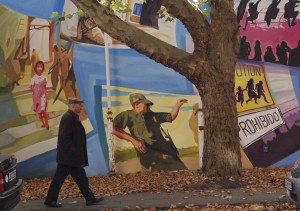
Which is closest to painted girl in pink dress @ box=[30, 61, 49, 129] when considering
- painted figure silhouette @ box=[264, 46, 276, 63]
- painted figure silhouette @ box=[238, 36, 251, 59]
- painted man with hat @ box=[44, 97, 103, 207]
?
painted man with hat @ box=[44, 97, 103, 207]

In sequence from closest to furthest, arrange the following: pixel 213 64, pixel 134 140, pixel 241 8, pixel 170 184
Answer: pixel 213 64
pixel 170 184
pixel 134 140
pixel 241 8

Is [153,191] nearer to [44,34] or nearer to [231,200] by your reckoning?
[231,200]

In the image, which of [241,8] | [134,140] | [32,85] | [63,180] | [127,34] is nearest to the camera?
[63,180]

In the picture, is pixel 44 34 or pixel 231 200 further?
pixel 44 34

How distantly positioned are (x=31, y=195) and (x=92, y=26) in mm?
4279

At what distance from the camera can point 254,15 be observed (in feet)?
→ 36.6

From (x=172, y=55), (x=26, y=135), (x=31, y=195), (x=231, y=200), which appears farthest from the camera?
(x=26, y=135)

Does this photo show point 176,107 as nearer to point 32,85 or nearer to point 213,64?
point 213,64

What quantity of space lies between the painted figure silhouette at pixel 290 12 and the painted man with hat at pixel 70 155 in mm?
6242

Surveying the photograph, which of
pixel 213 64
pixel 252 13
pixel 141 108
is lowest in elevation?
pixel 141 108

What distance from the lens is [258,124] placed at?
36.6ft

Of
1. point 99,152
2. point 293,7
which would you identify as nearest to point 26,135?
point 99,152

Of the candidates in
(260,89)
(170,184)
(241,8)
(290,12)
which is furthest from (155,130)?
(290,12)

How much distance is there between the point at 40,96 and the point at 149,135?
8.92 ft
